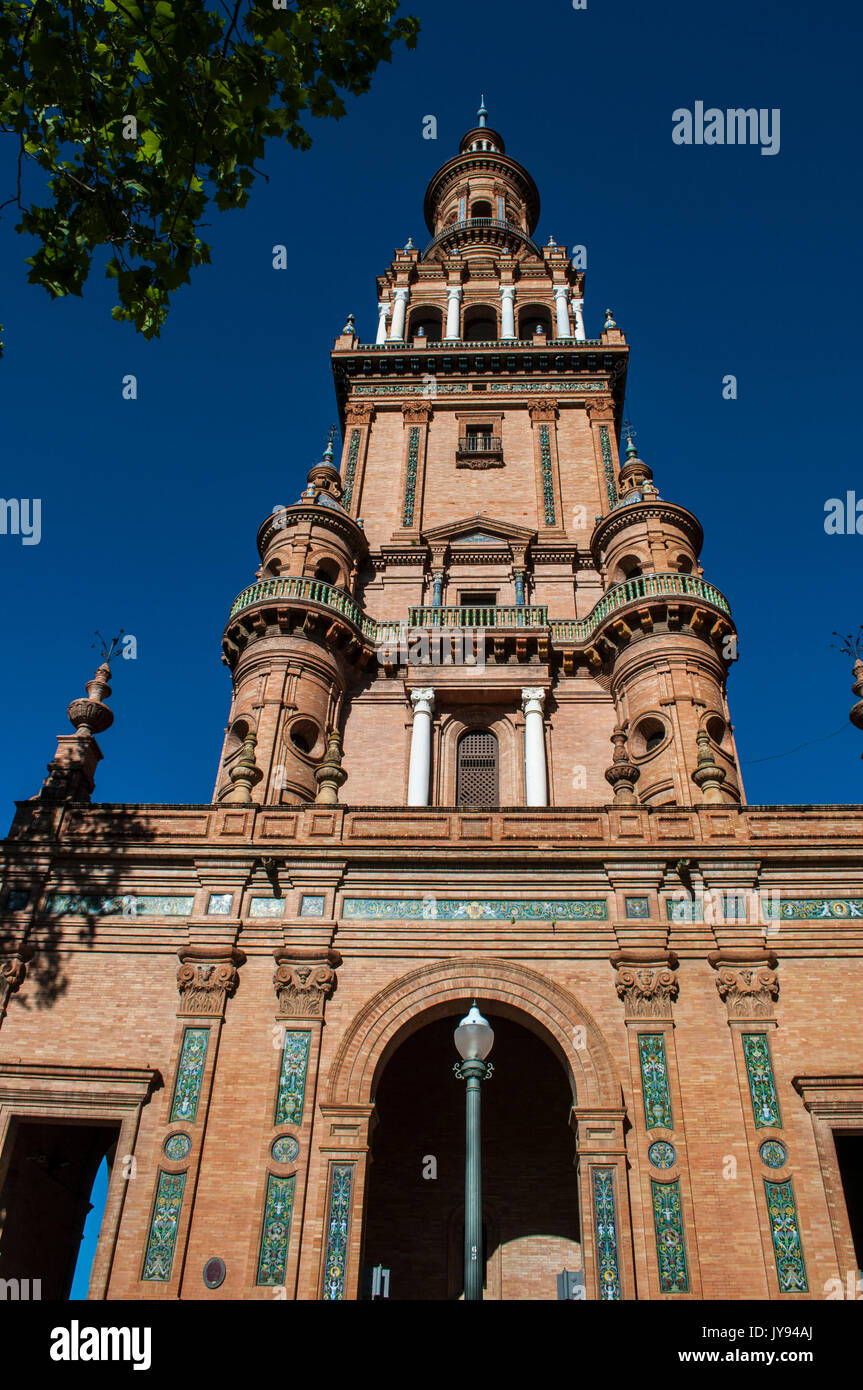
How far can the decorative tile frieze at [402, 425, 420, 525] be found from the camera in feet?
102

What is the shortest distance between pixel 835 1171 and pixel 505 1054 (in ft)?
19.9

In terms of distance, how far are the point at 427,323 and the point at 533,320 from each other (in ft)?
12.6

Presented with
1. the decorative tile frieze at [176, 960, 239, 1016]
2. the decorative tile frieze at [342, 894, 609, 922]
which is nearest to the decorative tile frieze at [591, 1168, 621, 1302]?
the decorative tile frieze at [342, 894, 609, 922]

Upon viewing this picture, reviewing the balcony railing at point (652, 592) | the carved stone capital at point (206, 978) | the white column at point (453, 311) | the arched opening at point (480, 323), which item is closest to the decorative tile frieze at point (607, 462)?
the balcony railing at point (652, 592)

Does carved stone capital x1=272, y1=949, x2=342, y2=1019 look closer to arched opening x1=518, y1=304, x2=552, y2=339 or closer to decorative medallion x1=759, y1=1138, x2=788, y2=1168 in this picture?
decorative medallion x1=759, y1=1138, x2=788, y2=1168

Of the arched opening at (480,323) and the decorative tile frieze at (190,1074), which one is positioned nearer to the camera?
the decorative tile frieze at (190,1074)

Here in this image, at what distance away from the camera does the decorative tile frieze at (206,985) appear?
16375 millimetres

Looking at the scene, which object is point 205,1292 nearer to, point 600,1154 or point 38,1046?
point 38,1046

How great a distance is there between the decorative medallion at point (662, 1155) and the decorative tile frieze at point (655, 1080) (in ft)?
0.79

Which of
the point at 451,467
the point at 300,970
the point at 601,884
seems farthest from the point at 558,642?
the point at 300,970

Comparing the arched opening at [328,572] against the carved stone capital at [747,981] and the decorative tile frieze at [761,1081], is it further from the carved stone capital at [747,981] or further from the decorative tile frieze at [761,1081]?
the decorative tile frieze at [761,1081]

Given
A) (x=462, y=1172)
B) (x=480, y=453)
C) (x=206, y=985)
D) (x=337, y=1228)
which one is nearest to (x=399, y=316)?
(x=480, y=453)

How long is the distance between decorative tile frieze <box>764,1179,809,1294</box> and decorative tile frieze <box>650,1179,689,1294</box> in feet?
3.75

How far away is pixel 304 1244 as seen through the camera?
14.2 m
